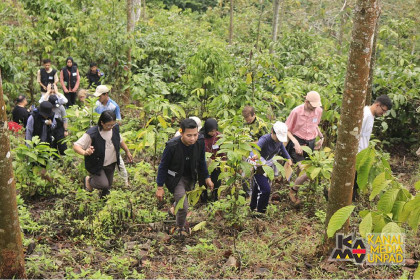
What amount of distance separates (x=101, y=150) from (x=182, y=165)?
146 cm

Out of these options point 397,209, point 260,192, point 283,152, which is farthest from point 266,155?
point 397,209

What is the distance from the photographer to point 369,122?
6.26 m

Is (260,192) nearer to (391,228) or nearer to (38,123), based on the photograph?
(391,228)

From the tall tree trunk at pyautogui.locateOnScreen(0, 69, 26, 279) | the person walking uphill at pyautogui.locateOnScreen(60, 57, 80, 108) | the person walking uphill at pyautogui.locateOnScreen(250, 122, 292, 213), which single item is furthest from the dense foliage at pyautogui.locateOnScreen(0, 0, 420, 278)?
the person walking uphill at pyautogui.locateOnScreen(60, 57, 80, 108)

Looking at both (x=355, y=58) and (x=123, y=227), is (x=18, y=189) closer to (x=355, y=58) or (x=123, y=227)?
(x=123, y=227)

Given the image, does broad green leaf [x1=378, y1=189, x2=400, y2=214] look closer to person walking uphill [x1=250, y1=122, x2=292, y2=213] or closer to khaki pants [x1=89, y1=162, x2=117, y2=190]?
person walking uphill [x1=250, y1=122, x2=292, y2=213]

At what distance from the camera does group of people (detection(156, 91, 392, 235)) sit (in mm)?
5363

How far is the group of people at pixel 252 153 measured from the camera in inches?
211

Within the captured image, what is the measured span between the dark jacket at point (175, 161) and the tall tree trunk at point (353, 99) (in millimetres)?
1865

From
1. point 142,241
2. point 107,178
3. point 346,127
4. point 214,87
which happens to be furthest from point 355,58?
point 214,87

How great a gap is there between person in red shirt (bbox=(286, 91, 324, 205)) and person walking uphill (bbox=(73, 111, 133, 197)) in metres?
2.82

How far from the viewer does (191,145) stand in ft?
17.8

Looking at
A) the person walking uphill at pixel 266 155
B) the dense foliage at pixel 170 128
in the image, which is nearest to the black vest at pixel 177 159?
the dense foliage at pixel 170 128

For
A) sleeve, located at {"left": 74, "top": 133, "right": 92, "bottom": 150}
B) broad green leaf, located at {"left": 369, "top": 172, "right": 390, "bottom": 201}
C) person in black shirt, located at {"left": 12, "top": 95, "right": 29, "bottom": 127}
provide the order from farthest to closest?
1. person in black shirt, located at {"left": 12, "top": 95, "right": 29, "bottom": 127}
2. sleeve, located at {"left": 74, "top": 133, "right": 92, "bottom": 150}
3. broad green leaf, located at {"left": 369, "top": 172, "right": 390, "bottom": 201}
